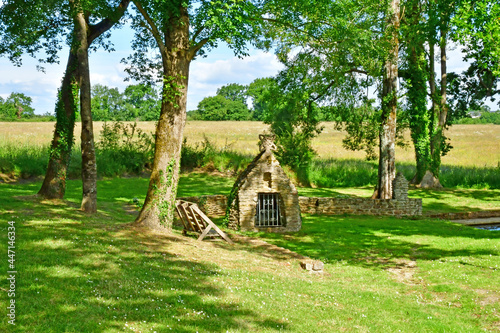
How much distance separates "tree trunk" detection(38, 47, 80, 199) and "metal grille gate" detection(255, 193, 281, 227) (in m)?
8.29

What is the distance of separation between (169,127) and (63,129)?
18.7 feet

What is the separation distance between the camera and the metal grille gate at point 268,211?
20.2 meters

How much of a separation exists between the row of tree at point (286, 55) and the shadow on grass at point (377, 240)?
4.70 metres

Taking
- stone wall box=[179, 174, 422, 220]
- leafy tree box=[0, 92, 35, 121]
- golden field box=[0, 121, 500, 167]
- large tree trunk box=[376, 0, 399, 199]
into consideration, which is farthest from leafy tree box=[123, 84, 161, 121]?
leafy tree box=[0, 92, 35, 121]

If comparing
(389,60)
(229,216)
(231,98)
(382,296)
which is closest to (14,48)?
(229,216)

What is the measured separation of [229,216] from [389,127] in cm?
1170

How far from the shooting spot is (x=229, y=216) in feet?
65.6

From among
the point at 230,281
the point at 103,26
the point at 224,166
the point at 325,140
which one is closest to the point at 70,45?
the point at 103,26

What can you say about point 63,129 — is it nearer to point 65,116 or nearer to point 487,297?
point 65,116

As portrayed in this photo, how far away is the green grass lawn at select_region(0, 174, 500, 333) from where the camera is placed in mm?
7406

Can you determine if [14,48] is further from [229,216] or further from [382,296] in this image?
[382,296]

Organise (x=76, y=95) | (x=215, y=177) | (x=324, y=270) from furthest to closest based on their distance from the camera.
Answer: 1. (x=215, y=177)
2. (x=76, y=95)
3. (x=324, y=270)

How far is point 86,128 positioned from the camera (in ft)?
53.0

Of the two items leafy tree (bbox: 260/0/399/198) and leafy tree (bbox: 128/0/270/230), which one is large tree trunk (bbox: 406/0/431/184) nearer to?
leafy tree (bbox: 260/0/399/198)
